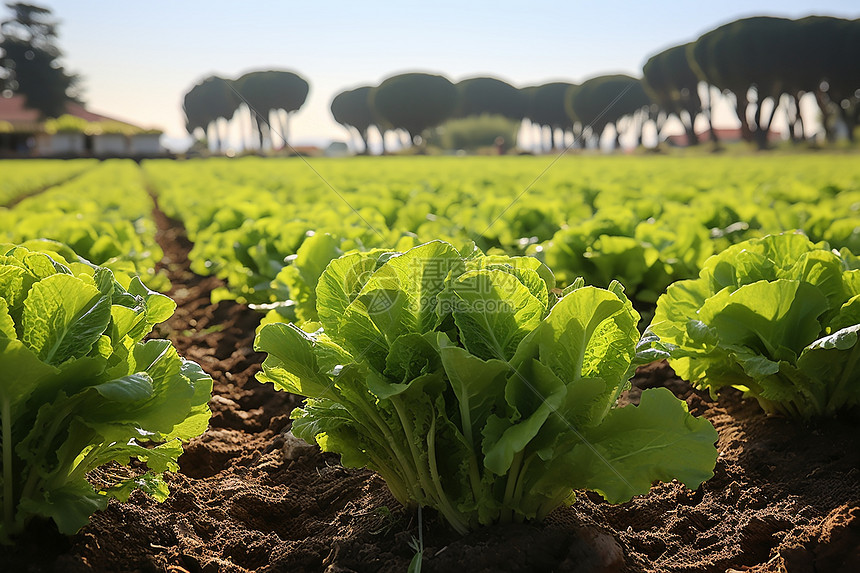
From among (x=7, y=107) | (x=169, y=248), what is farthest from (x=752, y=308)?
(x=7, y=107)

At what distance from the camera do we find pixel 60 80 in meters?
70.0

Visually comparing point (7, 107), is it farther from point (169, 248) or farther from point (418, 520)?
point (418, 520)

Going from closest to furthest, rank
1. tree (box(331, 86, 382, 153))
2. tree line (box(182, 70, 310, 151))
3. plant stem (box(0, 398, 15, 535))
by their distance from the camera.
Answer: plant stem (box(0, 398, 15, 535)) → tree line (box(182, 70, 310, 151)) → tree (box(331, 86, 382, 153))

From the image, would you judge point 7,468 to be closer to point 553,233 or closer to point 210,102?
point 553,233

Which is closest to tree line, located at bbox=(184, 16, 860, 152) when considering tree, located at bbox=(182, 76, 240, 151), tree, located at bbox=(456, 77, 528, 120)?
tree, located at bbox=(182, 76, 240, 151)

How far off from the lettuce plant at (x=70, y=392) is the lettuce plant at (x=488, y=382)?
0.39m

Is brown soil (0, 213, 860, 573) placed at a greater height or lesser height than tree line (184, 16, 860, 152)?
lesser

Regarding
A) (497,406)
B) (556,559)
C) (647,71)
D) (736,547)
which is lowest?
(736,547)

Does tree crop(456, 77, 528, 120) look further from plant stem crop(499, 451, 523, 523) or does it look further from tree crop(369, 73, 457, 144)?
plant stem crop(499, 451, 523, 523)

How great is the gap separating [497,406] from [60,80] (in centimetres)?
8072

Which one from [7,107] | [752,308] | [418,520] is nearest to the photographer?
[418,520]

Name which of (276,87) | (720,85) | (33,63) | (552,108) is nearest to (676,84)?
(720,85)

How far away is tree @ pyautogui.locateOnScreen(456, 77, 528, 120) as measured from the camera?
320 ft

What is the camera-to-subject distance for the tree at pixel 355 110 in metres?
88.8
